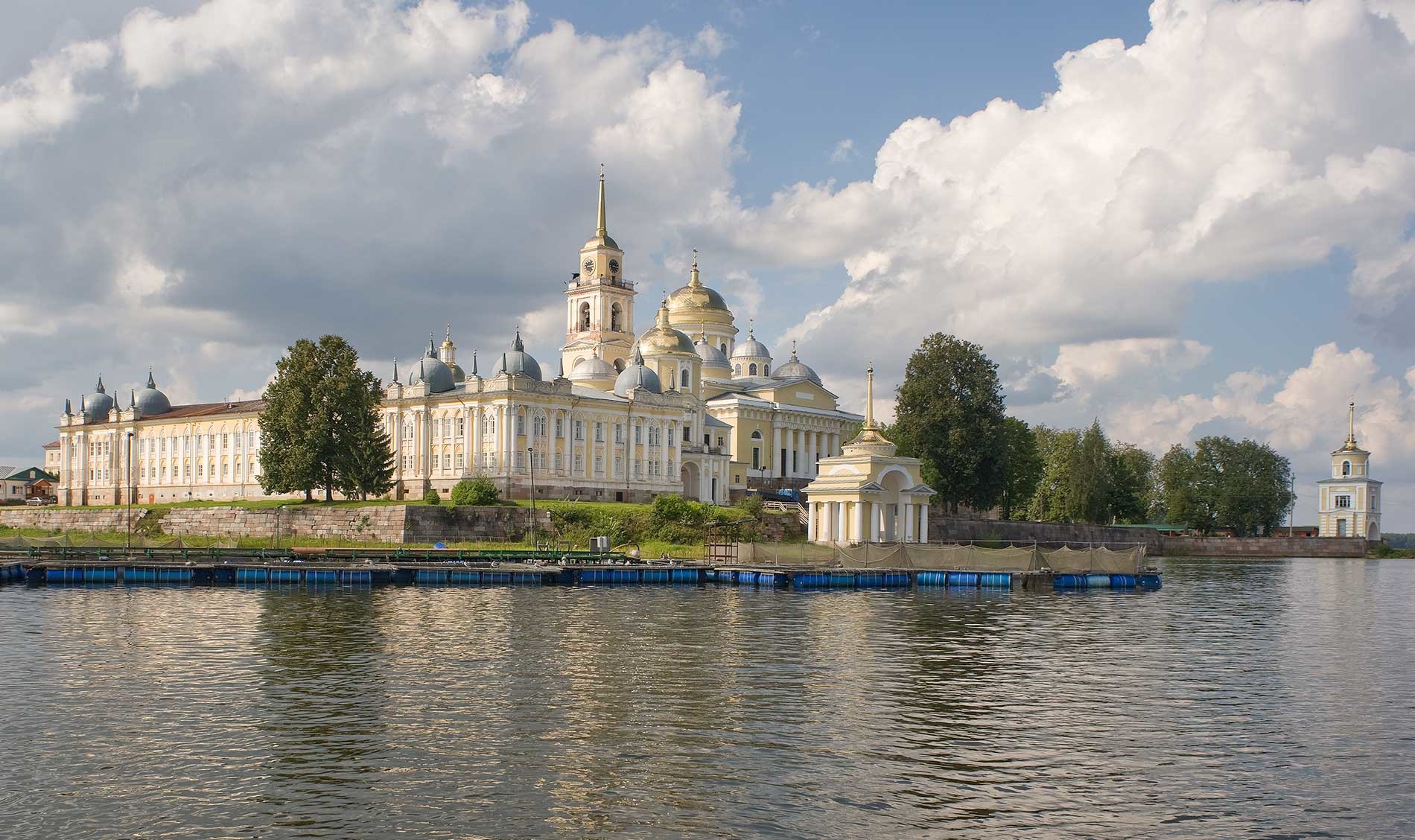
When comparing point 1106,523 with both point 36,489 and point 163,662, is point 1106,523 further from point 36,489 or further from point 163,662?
point 36,489

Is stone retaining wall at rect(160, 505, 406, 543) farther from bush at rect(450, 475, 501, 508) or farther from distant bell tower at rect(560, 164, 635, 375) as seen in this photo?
distant bell tower at rect(560, 164, 635, 375)

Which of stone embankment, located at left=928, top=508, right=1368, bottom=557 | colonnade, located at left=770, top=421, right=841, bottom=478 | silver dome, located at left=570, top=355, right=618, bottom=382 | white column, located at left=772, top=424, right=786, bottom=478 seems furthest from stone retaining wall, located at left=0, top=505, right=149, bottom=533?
stone embankment, located at left=928, top=508, right=1368, bottom=557

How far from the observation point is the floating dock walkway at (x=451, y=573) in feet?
202

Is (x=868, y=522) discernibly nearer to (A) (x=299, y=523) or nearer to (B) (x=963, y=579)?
(B) (x=963, y=579)

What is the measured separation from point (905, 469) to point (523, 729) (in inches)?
2407

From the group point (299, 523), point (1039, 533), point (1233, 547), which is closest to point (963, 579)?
point (299, 523)

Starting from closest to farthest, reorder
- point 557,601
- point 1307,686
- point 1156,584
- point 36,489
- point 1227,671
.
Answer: point 1307,686 < point 1227,671 < point 557,601 < point 1156,584 < point 36,489

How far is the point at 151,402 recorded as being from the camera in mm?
128000

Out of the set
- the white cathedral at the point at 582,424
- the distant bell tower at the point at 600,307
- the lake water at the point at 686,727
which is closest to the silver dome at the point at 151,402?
the white cathedral at the point at 582,424

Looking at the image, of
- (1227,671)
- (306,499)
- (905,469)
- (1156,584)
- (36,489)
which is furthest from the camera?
(36,489)

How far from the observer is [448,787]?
21.1m

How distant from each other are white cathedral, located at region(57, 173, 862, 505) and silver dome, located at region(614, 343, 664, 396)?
0.14 metres

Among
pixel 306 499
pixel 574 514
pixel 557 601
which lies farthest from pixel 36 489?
pixel 557 601

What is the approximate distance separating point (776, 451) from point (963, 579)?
6017 cm
